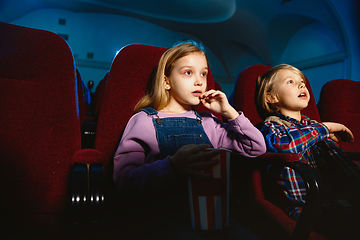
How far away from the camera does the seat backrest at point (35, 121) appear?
81cm

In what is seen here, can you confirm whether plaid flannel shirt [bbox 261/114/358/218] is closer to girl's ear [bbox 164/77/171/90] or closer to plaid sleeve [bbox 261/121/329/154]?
plaid sleeve [bbox 261/121/329/154]

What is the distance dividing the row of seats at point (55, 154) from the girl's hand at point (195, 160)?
0.24m

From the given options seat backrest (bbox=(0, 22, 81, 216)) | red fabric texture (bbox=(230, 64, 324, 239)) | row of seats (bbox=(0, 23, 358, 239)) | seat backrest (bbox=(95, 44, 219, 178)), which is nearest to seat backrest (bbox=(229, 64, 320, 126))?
red fabric texture (bbox=(230, 64, 324, 239))

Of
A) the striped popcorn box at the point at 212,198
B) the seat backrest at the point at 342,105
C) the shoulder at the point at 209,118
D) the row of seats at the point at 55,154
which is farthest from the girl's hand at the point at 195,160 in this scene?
the seat backrest at the point at 342,105

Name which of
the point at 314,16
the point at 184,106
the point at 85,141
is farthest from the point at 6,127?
the point at 314,16

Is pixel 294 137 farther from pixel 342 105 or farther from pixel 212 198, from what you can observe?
pixel 342 105

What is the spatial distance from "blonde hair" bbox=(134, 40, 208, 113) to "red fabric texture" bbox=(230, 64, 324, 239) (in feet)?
1.25

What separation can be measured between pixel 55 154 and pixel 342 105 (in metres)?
1.98

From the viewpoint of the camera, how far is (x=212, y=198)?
1.87ft

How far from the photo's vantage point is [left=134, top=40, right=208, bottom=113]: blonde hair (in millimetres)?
1059

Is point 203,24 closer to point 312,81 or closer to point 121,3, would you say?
point 121,3

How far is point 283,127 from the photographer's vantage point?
3.77ft

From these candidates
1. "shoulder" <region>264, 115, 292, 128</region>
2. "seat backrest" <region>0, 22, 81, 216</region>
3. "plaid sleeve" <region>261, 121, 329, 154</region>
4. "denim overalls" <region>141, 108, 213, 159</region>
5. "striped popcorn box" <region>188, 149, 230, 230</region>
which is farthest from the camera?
"shoulder" <region>264, 115, 292, 128</region>

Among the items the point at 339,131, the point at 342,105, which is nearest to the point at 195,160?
the point at 339,131
